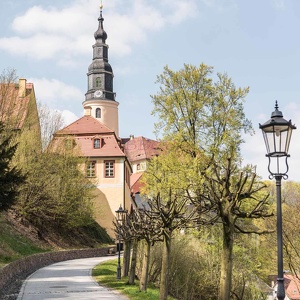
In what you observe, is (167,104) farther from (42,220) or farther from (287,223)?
(42,220)

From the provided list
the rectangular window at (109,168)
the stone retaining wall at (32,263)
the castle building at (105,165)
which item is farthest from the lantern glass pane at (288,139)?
the rectangular window at (109,168)

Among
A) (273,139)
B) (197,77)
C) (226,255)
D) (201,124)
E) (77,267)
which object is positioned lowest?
(77,267)

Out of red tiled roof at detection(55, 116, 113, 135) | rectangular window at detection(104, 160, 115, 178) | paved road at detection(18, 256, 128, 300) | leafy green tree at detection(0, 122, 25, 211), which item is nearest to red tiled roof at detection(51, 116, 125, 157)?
red tiled roof at detection(55, 116, 113, 135)

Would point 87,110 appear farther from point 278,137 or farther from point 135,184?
point 278,137

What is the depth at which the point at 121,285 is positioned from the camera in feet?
65.9

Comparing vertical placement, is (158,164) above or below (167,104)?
below

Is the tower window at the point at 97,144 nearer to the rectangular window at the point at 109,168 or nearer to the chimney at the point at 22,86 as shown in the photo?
the rectangular window at the point at 109,168

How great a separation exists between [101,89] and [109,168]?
25.0 meters

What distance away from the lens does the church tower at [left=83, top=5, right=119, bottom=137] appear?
74.9 meters

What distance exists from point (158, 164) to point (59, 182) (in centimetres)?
1377

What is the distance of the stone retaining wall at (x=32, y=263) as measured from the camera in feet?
65.3

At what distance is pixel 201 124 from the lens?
87.5 ft

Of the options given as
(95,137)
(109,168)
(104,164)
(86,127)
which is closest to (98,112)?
(86,127)

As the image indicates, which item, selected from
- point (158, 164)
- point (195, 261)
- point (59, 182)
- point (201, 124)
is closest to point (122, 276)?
point (195, 261)
